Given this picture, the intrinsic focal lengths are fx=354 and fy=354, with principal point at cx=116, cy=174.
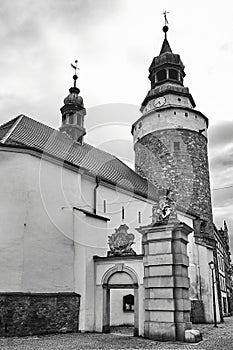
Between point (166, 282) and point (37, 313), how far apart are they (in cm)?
465

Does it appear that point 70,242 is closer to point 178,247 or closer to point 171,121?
point 178,247

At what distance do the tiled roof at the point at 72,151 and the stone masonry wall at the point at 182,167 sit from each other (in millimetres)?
1626

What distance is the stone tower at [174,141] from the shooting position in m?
24.8

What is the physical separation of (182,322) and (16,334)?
5422 millimetres

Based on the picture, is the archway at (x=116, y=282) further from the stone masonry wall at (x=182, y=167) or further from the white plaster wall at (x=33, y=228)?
the stone masonry wall at (x=182, y=167)

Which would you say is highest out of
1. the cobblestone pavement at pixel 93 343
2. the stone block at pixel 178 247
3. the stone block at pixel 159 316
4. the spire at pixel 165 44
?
the spire at pixel 165 44

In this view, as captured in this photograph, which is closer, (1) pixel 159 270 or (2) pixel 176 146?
(1) pixel 159 270

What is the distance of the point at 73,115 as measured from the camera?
84.6 feet

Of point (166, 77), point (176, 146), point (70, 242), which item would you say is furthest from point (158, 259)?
point (166, 77)

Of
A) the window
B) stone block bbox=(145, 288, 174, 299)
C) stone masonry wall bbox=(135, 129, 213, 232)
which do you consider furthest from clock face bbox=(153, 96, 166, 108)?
stone block bbox=(145, 288, 174, 299)

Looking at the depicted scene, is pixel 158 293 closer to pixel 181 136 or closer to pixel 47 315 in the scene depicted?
pixel 47 315

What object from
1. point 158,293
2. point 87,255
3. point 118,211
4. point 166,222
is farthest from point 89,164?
point 158,293

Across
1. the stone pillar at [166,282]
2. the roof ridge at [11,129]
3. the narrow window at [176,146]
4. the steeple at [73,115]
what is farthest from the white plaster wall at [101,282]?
the narrow window at [176,146]

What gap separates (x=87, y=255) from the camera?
14.3m
